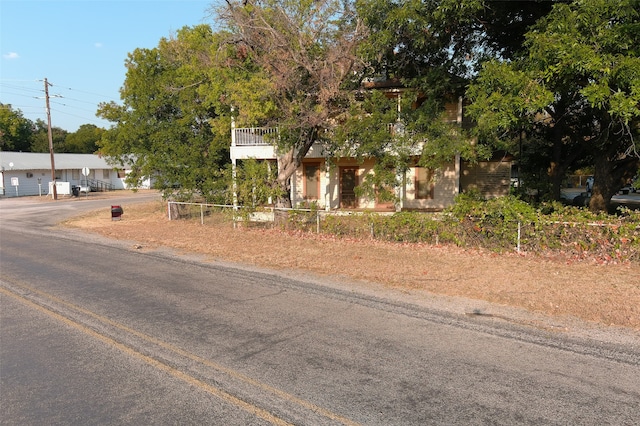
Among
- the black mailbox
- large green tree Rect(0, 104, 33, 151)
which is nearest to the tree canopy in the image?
the black mailbox

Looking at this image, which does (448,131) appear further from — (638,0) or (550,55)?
(638,0)

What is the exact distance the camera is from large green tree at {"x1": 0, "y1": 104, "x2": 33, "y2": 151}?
6066cm

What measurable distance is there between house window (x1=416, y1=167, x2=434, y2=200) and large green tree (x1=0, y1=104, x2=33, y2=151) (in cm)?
6138

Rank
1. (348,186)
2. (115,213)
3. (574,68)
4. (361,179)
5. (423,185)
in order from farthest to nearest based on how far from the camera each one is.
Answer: (348,186) → (361,179) → (423,185) → (115,213) → (574,68)

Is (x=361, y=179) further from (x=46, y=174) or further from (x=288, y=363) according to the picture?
(x=46, y=174)

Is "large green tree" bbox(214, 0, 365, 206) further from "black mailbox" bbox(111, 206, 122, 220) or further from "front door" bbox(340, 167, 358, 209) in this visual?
"black mailbox" bbox(111, 206, 122, 220)

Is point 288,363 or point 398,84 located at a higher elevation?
point 398,84

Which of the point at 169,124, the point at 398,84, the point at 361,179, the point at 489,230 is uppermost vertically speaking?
the point at 398,84

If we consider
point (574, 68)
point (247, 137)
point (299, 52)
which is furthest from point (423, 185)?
point (574, 68)

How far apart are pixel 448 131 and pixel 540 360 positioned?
934cm

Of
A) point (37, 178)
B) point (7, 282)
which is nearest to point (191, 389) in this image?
point (7, 282)

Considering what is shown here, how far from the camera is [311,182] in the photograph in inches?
851

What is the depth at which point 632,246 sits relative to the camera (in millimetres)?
8453

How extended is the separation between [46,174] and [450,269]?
45.7m
